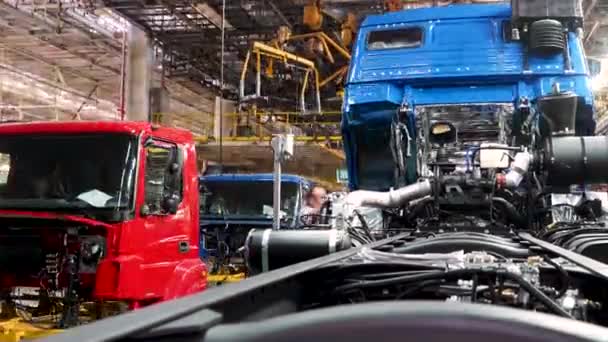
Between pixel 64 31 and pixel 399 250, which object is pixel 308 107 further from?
pixel 399 250

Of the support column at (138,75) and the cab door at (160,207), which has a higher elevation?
the support column at (138,75)

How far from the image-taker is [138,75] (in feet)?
44.4

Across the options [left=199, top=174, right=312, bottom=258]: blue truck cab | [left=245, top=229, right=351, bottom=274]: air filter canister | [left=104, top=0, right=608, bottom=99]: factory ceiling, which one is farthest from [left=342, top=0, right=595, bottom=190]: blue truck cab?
[left=104, top=0, right=608, bottom=99]: factory ceiling

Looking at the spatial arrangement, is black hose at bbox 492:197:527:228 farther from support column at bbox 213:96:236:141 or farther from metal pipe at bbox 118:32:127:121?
support column at bbox 213:96:236:141

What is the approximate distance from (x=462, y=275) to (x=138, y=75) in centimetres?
1238

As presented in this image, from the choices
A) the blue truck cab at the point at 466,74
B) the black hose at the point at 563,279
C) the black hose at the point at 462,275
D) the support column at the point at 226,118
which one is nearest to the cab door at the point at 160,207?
the blue truck cab at the point at 466,74

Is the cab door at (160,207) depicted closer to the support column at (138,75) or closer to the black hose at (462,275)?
the black hose at (462,275)

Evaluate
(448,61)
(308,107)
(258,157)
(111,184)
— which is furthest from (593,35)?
(111,184)

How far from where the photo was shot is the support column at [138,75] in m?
13.5

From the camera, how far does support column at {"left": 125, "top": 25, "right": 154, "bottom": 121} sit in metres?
13.5

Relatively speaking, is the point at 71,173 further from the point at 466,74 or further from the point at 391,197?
the point at 466,74

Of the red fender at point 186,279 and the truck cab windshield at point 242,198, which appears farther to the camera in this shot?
the truck cab windshield at point 242,198

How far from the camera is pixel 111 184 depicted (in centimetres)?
475

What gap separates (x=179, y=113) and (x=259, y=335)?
2099cm
